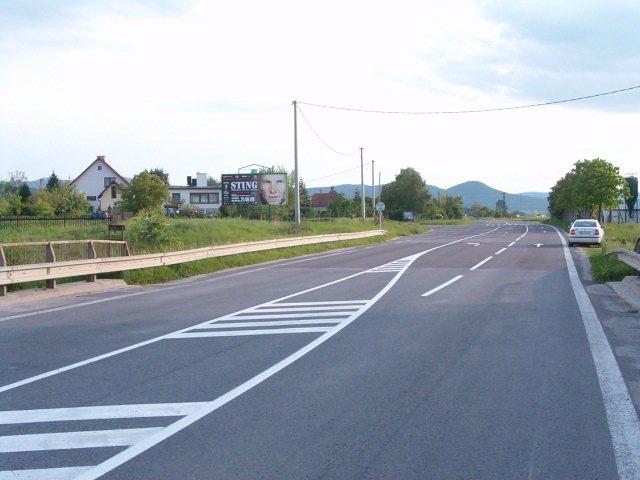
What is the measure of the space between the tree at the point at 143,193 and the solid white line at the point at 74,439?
56569 mm

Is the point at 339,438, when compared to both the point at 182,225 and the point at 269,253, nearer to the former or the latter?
the point at 269,253

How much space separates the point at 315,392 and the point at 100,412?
7.10 ft

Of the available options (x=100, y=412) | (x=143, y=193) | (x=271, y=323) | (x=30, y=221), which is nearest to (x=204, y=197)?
(x=143, y=193)

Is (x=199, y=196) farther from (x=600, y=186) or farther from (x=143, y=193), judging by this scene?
(x=600, y=186)

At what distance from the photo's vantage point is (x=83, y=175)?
8425cm

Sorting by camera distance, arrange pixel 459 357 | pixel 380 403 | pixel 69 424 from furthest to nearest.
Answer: pixel 459 357, pixel 380 403, pixel 69 424

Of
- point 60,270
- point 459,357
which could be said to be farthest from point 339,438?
point 60,270

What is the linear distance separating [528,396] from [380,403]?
1580 millimetres

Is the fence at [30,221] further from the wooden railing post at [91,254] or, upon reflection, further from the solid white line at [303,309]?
the solid white line at [303,309]

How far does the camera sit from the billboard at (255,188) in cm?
5322

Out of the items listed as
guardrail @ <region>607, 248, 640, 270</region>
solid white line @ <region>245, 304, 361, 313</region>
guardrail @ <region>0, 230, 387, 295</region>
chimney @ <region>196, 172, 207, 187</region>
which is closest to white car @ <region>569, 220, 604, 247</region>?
guardrail @ <region>607, 248, 640, 270</region>

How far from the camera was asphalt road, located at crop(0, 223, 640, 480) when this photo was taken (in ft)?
17.9

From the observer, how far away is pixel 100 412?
6.70 meters

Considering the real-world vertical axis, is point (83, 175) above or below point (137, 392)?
above
